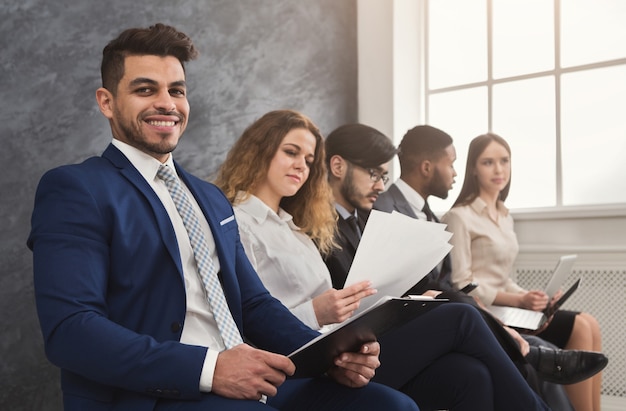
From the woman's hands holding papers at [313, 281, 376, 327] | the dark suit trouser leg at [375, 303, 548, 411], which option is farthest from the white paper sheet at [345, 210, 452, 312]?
the dark suit trouser leg at [375, 303, 548, 411]

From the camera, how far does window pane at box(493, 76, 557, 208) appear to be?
382cm

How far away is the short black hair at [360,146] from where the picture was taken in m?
2.74

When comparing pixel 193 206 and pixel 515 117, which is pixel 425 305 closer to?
pixel 193 206

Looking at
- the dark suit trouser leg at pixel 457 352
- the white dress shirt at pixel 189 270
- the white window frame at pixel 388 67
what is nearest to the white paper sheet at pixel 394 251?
the dark suit trouser leg at pixel 457 352

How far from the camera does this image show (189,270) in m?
1.37

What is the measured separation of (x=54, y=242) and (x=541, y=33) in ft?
10.8

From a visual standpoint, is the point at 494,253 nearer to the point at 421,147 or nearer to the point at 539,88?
the point at 421,147

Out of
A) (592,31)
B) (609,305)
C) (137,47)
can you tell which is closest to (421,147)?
(609,305)

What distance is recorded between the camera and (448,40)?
4.20 meters

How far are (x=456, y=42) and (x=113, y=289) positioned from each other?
3309 millimetres

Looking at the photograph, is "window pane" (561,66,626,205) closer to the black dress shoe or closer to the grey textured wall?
the black dress shoe

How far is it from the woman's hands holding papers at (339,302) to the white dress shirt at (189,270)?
16.9 inches

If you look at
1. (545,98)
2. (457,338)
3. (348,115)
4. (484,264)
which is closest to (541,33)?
(545,98)

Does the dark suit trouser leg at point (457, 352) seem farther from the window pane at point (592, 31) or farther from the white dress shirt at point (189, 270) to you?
the window pane at point (592, 31)
